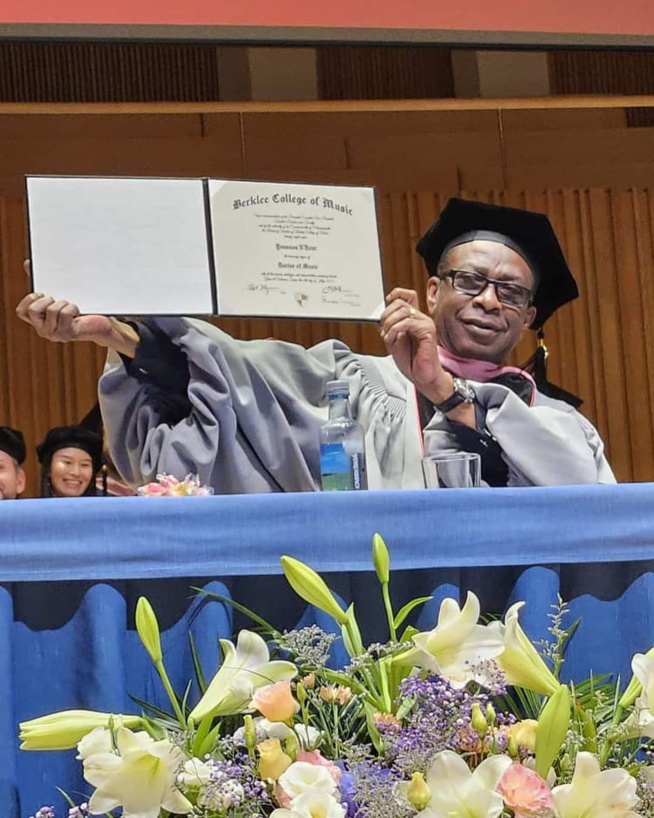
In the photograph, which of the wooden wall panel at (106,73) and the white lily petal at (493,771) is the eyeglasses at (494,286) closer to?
the white lily petal at (493,771)

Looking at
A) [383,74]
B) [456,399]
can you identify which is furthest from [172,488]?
[383,74]

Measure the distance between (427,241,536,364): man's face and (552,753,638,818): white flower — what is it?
1558mm

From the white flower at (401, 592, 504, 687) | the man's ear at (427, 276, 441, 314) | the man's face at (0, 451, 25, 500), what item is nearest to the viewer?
the white flower at (401, 592, 504, 687)

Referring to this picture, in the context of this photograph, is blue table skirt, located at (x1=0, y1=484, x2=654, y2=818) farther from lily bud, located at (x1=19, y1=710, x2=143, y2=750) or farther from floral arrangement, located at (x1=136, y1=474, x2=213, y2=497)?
floral arrangement, located at (x1=136, y1=474, x2=213, y2=497)

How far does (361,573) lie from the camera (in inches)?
53.6

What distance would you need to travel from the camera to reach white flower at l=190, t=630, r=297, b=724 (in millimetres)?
1127

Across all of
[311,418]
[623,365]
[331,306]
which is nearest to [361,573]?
[331,306]

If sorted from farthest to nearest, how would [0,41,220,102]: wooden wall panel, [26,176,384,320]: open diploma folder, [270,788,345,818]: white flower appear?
[0,41,220,102]: wooden wall panel < [26,176,384,320]: open diploma folder < [270,788,345,818]: white flower

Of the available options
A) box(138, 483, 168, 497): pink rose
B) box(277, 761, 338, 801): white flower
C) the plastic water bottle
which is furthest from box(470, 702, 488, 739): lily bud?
box(138, 483, 168, 497): pink rose

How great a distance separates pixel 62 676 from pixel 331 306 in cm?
79

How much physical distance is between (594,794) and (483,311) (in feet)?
5.22

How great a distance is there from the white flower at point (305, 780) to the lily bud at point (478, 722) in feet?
0.38

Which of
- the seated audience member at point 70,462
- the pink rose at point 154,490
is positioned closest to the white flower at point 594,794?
the pink rose at point 154,490
